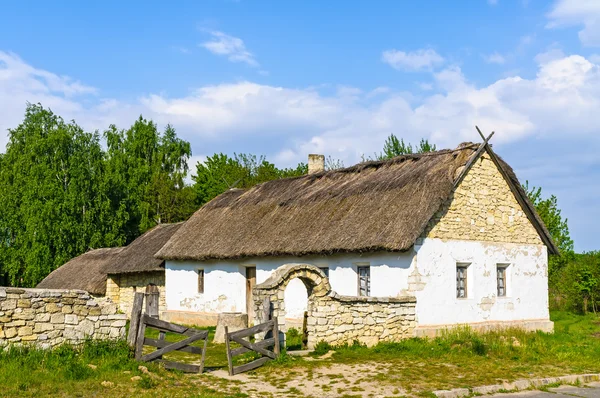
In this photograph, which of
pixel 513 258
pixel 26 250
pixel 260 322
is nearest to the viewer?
pixel 260 322

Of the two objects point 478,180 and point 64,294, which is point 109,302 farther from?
point 478,180

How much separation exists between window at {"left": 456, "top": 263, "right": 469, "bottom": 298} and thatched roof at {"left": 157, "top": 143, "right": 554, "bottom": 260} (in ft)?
6.40

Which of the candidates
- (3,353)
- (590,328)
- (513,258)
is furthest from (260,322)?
(590,328)

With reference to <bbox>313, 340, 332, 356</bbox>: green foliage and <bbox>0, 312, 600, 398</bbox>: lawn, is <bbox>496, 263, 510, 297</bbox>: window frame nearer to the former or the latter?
<bbox>0, 312, 600, 398</bbox>: lawn

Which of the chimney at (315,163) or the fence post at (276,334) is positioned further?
the chimney at (315,163)

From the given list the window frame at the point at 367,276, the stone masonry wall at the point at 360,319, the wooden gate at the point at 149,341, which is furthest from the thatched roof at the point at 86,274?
the wooden gate at the point at 149,341

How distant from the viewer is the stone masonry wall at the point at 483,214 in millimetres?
17606

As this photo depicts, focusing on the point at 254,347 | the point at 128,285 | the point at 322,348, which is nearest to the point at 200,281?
the point at 128,285

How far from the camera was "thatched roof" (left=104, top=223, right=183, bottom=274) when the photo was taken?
27.1m

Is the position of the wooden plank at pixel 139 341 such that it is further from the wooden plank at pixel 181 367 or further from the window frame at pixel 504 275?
the window frame at pixel 504 275

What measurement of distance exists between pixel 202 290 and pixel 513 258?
10.8 metres

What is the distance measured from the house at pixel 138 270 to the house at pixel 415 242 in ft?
15.6

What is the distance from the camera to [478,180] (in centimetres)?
1842

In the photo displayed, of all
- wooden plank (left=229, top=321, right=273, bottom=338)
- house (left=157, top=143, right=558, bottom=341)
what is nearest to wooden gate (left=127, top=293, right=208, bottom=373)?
wooden plank (left=229, top=321, right=273, bottom=338)
